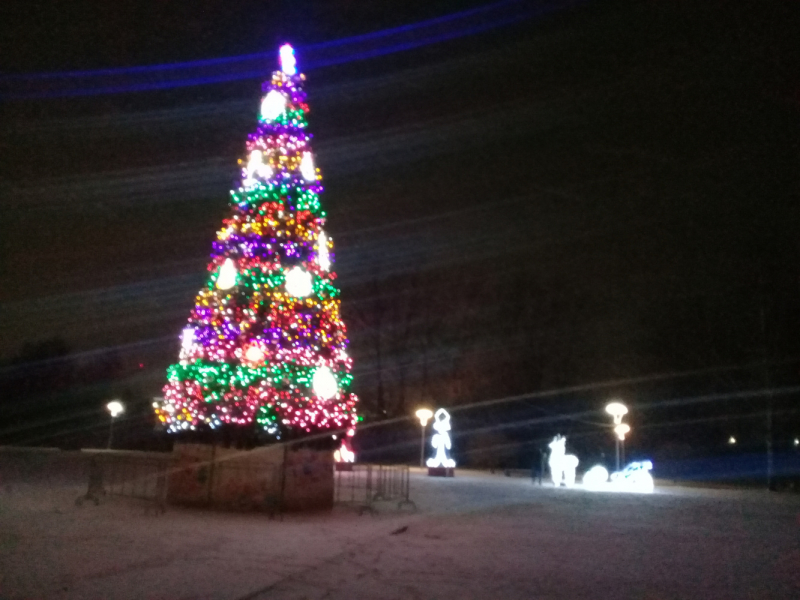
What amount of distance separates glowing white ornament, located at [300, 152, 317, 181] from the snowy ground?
6424mm

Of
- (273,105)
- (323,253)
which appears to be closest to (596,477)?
(323,253)

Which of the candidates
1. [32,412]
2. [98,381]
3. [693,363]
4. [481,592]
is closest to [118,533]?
[481,592]

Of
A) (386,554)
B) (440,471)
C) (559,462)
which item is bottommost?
(386,554)

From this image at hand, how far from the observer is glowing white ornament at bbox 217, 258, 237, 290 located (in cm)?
1343

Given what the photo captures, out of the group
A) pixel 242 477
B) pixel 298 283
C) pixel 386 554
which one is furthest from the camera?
pixel 298 283

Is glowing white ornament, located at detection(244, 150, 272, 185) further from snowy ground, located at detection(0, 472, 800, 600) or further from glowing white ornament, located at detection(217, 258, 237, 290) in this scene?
snowy ground, located at detection(0, 472, 800, 600)

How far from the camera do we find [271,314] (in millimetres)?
13266

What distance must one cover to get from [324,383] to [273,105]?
555 cm

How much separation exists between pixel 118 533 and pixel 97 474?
360cm

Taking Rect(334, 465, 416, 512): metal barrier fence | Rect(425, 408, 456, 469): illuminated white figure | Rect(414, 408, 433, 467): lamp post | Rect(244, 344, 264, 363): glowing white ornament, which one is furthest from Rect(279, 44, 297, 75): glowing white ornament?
Rect(414, 408, 433, 467): lamp post

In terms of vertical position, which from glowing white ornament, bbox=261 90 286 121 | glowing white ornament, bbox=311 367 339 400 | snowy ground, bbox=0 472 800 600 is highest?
glowing white ornament, bbox=261 90 286 121

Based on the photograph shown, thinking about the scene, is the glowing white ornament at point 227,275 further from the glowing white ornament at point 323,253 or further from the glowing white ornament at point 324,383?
the glowing white ornament at point 324,383

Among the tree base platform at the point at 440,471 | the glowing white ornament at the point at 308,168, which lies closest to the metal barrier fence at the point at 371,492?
the tree base platform at the point at 440,471

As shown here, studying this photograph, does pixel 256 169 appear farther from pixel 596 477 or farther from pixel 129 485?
pixel 596 477
